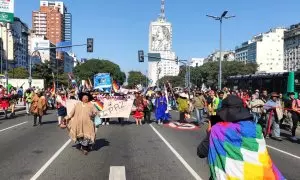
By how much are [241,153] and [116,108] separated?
1627 centimetres

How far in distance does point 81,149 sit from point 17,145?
2.44 meters

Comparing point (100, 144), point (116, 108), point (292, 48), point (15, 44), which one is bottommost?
point (100, 144)

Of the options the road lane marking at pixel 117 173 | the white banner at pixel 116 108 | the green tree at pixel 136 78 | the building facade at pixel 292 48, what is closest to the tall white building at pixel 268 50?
the building facade at pixel 292 48

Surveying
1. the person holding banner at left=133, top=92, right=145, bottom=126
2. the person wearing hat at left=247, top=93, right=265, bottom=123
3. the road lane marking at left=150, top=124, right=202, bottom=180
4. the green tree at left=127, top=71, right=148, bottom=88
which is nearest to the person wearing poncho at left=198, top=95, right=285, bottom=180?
the road lane marking at left=150, top=124, right=202, bottom=180

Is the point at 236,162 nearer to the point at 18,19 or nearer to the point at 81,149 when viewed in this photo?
the point at 81,149

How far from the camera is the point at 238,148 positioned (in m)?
4.34

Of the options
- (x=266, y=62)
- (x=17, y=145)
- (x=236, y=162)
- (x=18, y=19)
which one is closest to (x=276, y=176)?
(x=236, y=162)

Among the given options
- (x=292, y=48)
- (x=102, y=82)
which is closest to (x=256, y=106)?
(x=102, y=82)

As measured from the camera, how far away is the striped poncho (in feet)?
14.0

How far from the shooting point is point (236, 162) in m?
4.33

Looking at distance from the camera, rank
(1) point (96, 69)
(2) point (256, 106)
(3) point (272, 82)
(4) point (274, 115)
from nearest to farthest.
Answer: (4) point (274, 115) < (2) point (256, 106) < (3) point (272, 82) < (1) point (96, 69)

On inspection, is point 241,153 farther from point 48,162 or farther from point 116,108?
point 116,108

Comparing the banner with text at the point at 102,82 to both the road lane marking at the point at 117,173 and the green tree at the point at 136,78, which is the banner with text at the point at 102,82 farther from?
the green tree at the point at 136,78

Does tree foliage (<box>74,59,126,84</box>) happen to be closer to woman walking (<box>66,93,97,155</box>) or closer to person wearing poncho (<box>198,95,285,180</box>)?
woman walking (<box>66,93,97,155</box>)
